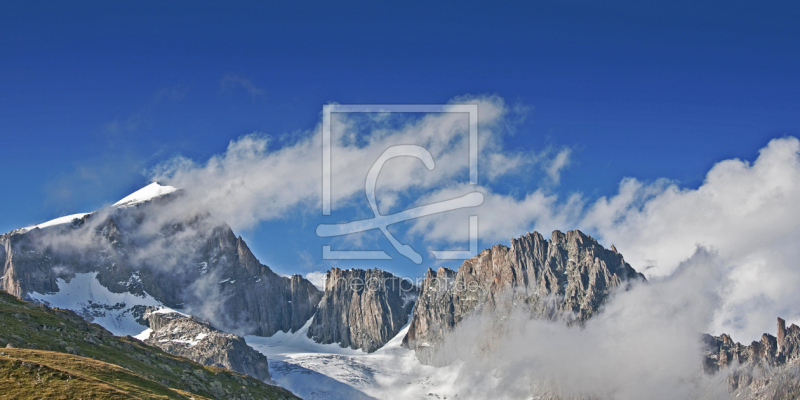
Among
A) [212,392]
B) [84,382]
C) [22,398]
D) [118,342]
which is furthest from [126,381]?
[118,342]

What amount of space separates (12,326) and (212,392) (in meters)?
42.8

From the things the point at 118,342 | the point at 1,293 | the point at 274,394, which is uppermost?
the point at 1,293

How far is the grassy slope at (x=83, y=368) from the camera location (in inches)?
3447

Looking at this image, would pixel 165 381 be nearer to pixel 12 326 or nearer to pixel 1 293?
pixel 12 326

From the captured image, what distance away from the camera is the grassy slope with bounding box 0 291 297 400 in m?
87.6

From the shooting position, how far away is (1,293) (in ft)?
562

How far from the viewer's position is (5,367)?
88000 millimetres

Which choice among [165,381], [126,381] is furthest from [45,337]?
[126,381]

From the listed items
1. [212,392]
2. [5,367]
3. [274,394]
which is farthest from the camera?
[274,394]

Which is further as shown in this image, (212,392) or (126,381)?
(212,392)

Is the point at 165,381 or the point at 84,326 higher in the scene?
the point at 84,326

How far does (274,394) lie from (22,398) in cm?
10805

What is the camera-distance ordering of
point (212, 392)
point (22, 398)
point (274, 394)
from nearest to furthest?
1. point (22, 398)
2. point (212, 392)
3. point (274, 394)

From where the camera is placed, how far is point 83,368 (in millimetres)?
105562
